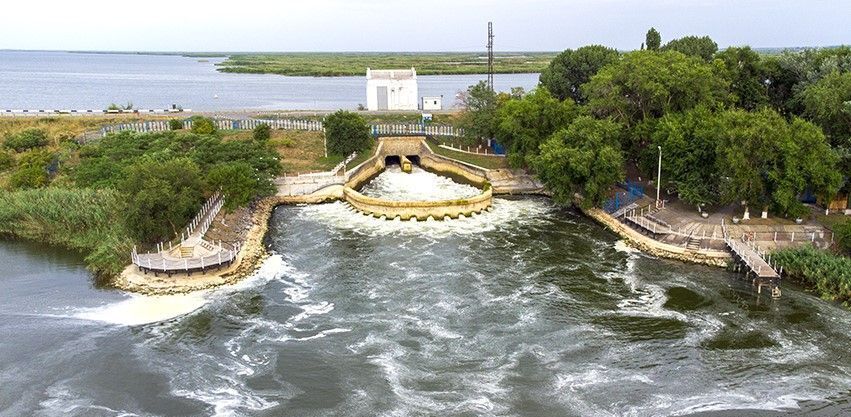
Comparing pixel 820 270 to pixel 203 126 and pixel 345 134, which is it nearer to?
pixel 345 134

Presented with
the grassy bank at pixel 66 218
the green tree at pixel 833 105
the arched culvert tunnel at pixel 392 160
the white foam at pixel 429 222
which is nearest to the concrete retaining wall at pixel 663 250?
the white foam at pixel 429 222

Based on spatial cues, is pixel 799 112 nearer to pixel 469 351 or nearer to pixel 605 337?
pixel 605 337

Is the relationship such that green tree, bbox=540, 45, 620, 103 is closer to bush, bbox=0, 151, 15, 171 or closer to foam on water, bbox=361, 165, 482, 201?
foam on water, bbox=361, 165, 482, 201

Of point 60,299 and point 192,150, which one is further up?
point 192,150

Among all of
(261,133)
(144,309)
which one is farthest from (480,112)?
(144,309)

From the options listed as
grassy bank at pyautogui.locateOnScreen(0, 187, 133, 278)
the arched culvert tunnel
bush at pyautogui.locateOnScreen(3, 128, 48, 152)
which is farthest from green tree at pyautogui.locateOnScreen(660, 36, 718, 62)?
bush at pyautogui.locateOnScreen(3, 128, 48, 152)

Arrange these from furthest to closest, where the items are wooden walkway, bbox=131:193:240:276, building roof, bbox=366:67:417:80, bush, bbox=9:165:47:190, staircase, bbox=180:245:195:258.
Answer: building roof, bbox=366:67:417:80 → bush, bbox=9:165:47:190 → staircase, bbox=180:245:195:258 → wooden walkway, bbox=131:193:240:276

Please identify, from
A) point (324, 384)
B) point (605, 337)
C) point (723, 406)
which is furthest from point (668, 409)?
point (324, 384)

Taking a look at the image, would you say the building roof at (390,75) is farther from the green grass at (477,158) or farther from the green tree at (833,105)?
the green tree at (833,105)
